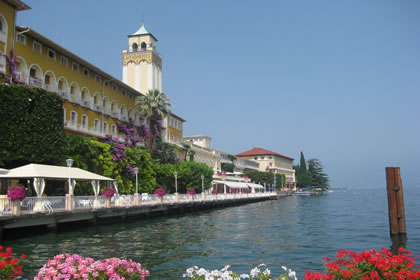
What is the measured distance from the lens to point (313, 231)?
24.2 m

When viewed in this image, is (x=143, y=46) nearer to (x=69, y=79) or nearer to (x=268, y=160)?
(x=69, y=79)

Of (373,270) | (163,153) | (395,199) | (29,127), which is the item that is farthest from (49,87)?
(373,270)

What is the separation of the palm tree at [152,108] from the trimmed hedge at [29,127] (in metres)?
24.1

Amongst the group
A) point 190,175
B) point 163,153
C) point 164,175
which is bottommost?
point 164,175

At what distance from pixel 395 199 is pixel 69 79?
31.2 meters

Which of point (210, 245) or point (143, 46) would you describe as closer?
point (210, 245)

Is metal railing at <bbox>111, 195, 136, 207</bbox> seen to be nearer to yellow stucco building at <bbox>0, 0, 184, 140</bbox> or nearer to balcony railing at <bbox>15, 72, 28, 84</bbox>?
yellow stucco building at <bbox>0, 0, 184, 140</bbox>

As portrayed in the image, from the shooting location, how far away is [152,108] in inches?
2095

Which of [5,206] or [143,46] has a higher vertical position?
[143,46]

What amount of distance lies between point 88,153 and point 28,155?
270 inches

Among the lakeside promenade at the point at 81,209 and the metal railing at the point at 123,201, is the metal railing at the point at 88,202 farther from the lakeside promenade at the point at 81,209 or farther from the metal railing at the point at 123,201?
the metal railing at the point at 123,201

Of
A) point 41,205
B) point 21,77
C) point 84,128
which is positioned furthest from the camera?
point 84,128

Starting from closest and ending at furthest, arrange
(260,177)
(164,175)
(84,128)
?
(84,128) → (164,175) → (260,177)

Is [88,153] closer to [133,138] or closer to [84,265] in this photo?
[133,138]
